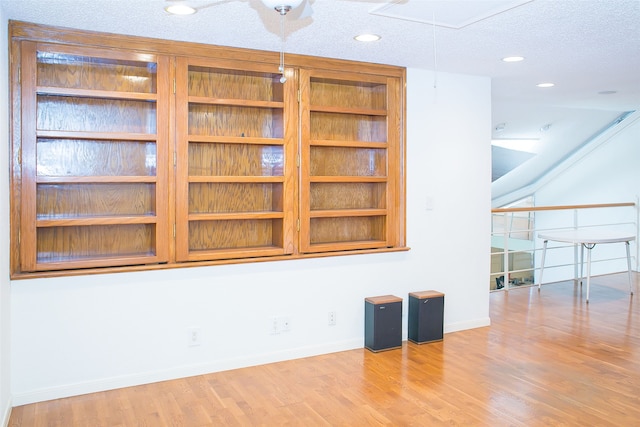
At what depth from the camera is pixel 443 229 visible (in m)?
4.59

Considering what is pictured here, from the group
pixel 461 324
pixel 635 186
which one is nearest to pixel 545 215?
pixel 635 186

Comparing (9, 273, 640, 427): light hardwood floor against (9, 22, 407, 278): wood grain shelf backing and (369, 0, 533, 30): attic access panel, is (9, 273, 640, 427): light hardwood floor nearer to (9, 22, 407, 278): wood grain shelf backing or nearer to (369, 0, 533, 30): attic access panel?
(9, 22, 407, 278): wood grain shelf backing

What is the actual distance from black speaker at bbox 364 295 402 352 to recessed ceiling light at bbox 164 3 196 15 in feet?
7.88

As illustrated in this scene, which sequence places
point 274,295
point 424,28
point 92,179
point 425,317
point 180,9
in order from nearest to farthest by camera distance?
point 180,9 → point 424,28 → point 92,179 → point 274,295 → point 425,317

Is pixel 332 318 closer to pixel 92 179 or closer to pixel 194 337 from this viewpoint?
pixel 194 337

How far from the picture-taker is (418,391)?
336 centimetres

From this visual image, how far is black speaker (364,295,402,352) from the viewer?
4.10 metres

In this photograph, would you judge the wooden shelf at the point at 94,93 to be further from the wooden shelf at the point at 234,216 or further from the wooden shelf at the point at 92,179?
the wooden shelf at the point at 234,216

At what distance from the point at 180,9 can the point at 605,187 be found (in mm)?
7220

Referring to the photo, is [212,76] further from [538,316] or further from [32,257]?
[538,316]

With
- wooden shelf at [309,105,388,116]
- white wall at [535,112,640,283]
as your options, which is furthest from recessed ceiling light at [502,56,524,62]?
white wall at [535,112,640,283]

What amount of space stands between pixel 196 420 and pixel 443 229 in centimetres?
257

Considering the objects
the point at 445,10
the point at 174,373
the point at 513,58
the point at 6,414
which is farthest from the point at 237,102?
the point at 6,414

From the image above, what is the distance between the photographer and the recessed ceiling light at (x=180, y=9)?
9.06ft
